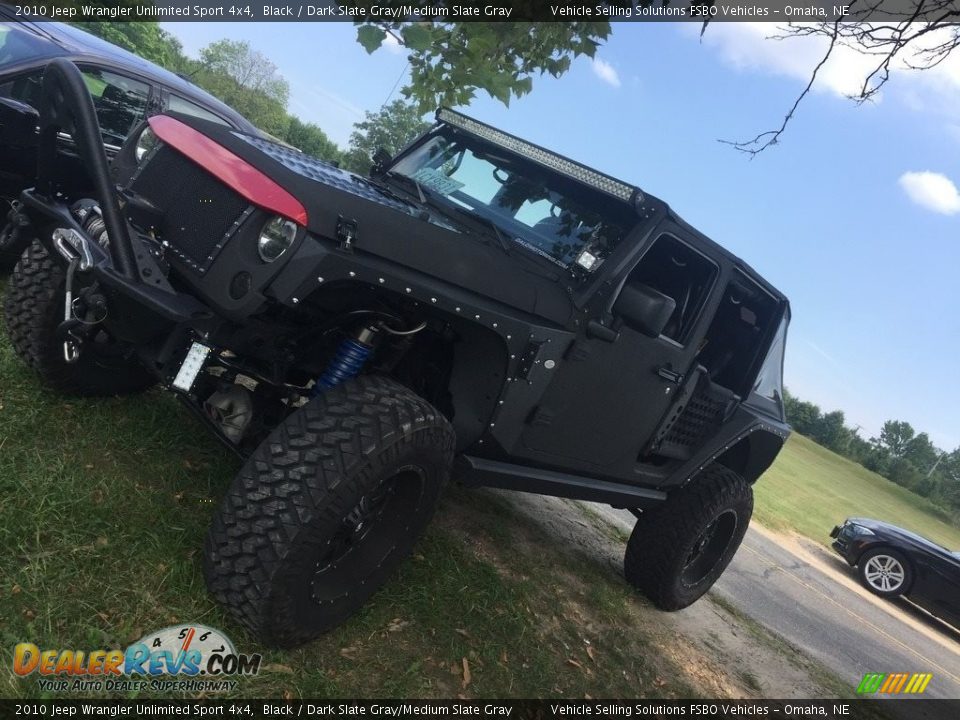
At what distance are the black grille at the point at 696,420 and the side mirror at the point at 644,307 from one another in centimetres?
106

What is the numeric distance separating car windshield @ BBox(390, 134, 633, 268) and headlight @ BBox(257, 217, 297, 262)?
4.25 ft

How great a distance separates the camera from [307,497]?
2.15 meters

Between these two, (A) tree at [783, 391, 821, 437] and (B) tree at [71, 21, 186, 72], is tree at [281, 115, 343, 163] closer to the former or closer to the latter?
(B) tree at [71, 21, 186, 72]

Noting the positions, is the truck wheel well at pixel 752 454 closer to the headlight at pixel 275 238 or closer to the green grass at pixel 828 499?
the headlight at pixel 275 238

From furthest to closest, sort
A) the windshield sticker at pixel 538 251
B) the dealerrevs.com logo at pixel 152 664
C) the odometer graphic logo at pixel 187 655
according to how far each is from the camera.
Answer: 1. the windshield sticker at pixel 538 251
2. the odometer graphic logo at pixel 187 655
3. the dealerrevs.com logo at pixel 152 664

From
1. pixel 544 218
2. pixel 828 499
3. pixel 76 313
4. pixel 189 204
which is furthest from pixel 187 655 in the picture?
pixel 828 499

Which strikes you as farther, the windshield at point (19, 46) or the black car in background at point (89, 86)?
the windshield at point (19, 46)

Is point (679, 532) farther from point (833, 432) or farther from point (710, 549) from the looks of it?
point (833, 432)

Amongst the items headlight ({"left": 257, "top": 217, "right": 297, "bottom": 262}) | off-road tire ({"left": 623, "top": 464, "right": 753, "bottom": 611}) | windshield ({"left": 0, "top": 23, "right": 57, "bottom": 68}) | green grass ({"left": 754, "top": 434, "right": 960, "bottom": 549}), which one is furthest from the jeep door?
green grass ({"left": 754, "top": 434, "right": 960, "bottom": 549})

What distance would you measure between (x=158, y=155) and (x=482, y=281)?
138 cm

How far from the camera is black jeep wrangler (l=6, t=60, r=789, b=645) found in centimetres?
217

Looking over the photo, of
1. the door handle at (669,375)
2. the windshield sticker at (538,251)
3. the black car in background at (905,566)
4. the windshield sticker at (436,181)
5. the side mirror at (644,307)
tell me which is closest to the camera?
the side mirror at (644,307)

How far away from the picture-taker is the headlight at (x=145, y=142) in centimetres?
266

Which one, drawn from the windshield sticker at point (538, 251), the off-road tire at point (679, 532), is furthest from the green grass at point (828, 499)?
the windshield sticker at point (538, 251)
